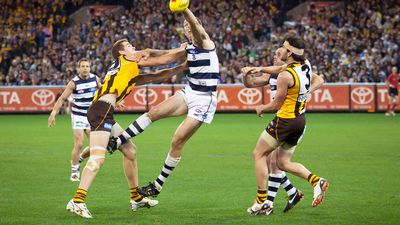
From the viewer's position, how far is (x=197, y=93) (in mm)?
11773

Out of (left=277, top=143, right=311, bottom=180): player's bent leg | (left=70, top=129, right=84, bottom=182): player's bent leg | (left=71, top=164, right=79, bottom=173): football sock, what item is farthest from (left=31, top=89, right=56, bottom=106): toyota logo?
(left=277, top=143, right=311, bottom=180): player's bent leg

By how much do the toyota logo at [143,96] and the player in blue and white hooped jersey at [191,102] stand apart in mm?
23855

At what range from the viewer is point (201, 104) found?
11711mm

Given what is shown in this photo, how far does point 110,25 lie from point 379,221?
33.3m

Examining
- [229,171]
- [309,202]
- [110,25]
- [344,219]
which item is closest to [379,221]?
[344,219]

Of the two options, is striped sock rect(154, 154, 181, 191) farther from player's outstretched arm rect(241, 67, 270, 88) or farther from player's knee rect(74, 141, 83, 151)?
player's knee rect(74, 141, 83, 151)

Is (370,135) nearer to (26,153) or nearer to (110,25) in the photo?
(26,153)

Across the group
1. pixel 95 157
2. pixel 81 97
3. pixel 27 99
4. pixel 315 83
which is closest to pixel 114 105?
pixel 95 157

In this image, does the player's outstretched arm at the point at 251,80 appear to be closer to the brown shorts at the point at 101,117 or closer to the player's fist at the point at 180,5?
the player's fist at the point at 180,5

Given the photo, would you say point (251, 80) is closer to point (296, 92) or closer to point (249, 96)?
point (296, 92)

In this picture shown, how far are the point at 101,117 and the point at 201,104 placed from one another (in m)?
1.56

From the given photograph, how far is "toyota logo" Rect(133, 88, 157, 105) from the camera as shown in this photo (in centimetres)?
3578

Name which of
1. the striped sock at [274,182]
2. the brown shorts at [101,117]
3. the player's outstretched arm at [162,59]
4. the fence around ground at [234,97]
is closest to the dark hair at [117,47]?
the player's outstretched arm at [162,59]

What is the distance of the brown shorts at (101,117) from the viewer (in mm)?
10938
